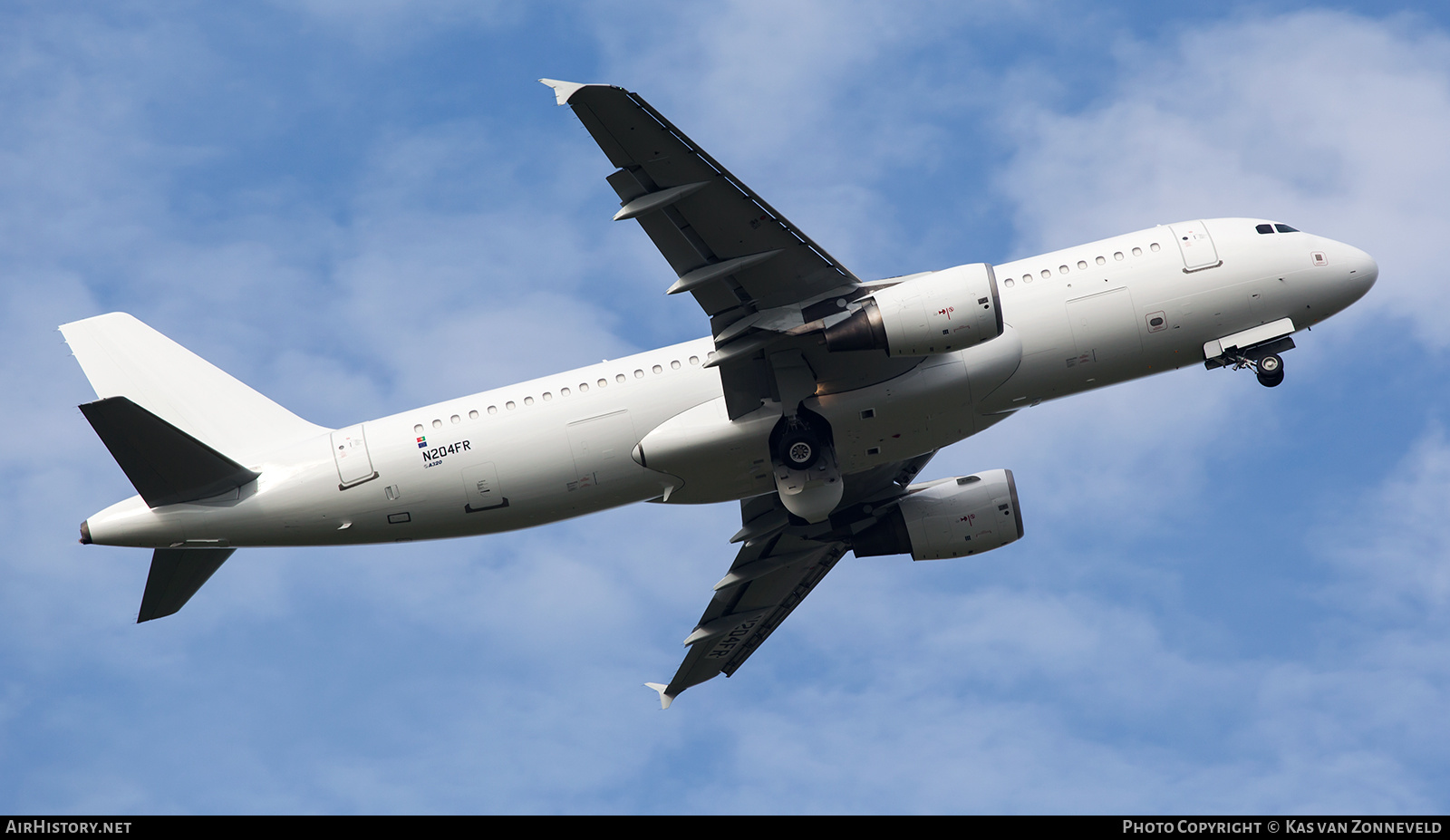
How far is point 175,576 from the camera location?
30.6 metres

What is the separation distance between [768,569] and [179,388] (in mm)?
16871

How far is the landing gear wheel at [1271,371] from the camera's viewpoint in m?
29.9

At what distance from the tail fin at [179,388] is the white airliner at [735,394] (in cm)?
6

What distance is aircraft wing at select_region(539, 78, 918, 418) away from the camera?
2500 centimetres

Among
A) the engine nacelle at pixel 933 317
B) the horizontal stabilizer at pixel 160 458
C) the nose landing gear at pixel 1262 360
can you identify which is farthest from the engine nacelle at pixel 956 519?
the horizontal stabilizer at pixel 160 458

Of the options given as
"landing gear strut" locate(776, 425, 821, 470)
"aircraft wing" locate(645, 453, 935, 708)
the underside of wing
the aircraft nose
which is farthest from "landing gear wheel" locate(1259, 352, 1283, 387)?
"landing gear strut" locate(776, 425, 821, 470)

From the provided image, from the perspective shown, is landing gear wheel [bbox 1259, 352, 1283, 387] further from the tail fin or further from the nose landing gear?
the tail fin

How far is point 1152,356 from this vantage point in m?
29.7

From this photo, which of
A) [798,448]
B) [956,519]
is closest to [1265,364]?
[956,519]

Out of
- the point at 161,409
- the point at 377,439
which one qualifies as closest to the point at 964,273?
the point at 377,439

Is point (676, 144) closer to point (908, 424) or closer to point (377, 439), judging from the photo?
point (908, 424)

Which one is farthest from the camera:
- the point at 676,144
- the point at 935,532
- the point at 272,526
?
the point at 935,532

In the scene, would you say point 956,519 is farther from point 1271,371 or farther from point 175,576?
point 175,576

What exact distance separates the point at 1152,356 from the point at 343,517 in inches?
774
